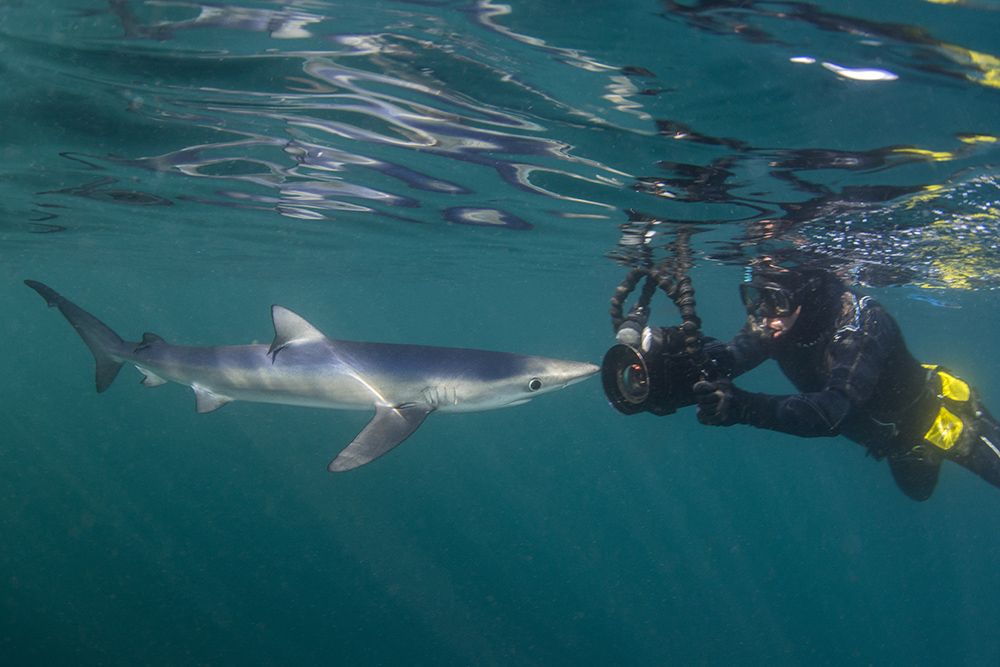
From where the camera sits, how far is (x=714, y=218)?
32.9 ft

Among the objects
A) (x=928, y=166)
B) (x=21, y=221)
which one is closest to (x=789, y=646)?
(x=928, y=166)

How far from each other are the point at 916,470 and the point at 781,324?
3.04 meters

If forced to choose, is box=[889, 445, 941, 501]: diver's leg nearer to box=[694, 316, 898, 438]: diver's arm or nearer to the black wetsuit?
the black wetsuit

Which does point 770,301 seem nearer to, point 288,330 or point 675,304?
point 675,304

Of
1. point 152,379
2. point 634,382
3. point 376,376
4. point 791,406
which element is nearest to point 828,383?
point 791,406

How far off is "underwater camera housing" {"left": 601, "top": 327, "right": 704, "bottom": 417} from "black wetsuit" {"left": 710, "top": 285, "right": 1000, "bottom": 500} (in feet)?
1.89

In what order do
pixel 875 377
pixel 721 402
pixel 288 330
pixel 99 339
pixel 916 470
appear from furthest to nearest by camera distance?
pixel 99 339, pixel 916 470, pixel 288 330, pixel 875 377, pixel 721 402

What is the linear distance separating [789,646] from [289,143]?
3212cm

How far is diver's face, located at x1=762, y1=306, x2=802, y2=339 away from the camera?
552 centimetres

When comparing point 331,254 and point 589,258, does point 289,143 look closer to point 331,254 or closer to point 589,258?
point 589,258

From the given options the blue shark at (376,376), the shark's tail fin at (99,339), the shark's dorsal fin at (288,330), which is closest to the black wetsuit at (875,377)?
the blue shark at (376,376)

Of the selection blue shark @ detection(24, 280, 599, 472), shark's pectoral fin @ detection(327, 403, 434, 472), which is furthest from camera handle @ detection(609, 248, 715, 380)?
shark's pectoral fin @ detection(327, 403, 434, 472)

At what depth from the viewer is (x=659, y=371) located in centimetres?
355

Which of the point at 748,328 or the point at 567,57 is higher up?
the point at 567,57
